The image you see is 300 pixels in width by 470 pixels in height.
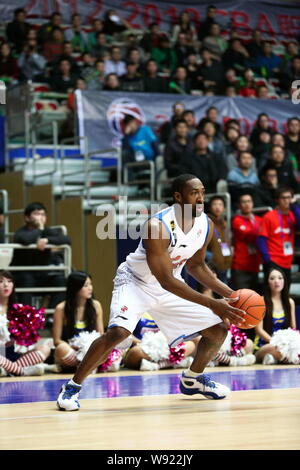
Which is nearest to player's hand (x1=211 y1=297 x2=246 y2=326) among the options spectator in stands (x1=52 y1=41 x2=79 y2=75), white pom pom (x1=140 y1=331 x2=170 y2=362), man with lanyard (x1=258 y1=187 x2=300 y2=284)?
white pom pom (x1=140 y1=331 x2=170 y2=362)

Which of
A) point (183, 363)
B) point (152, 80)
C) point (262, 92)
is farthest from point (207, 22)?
point (183, 363)

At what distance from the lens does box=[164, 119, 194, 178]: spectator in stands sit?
12898mm

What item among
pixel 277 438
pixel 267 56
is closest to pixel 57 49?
pixel 267 56

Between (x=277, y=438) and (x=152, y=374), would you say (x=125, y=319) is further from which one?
(x=152, y=374)

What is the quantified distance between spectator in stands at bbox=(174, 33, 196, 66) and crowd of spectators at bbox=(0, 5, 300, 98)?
2cm

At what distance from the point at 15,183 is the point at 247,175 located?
3973mm

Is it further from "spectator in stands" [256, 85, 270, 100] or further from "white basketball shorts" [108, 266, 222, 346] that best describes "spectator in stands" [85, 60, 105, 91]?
"white basketball shorts" [108, 266, 222, 346]

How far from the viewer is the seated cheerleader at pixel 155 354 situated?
999cm

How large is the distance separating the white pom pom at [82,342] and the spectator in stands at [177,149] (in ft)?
12.9

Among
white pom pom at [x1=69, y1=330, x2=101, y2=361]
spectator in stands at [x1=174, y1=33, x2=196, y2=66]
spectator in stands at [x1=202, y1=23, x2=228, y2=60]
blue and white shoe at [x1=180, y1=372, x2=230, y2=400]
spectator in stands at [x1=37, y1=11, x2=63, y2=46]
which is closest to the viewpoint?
blue and white shoe at [x1=180, y1=372, x2=230, y2=400]

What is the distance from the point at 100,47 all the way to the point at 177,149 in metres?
4.64

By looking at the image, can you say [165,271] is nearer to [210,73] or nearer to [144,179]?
[144,179]

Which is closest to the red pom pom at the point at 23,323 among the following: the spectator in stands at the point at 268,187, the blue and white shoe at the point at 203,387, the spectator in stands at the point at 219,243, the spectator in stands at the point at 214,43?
the spectator in stands at the point at 219,243

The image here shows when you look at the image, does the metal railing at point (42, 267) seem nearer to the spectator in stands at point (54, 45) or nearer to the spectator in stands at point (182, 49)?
the spectator in stands at point (54, 45)
